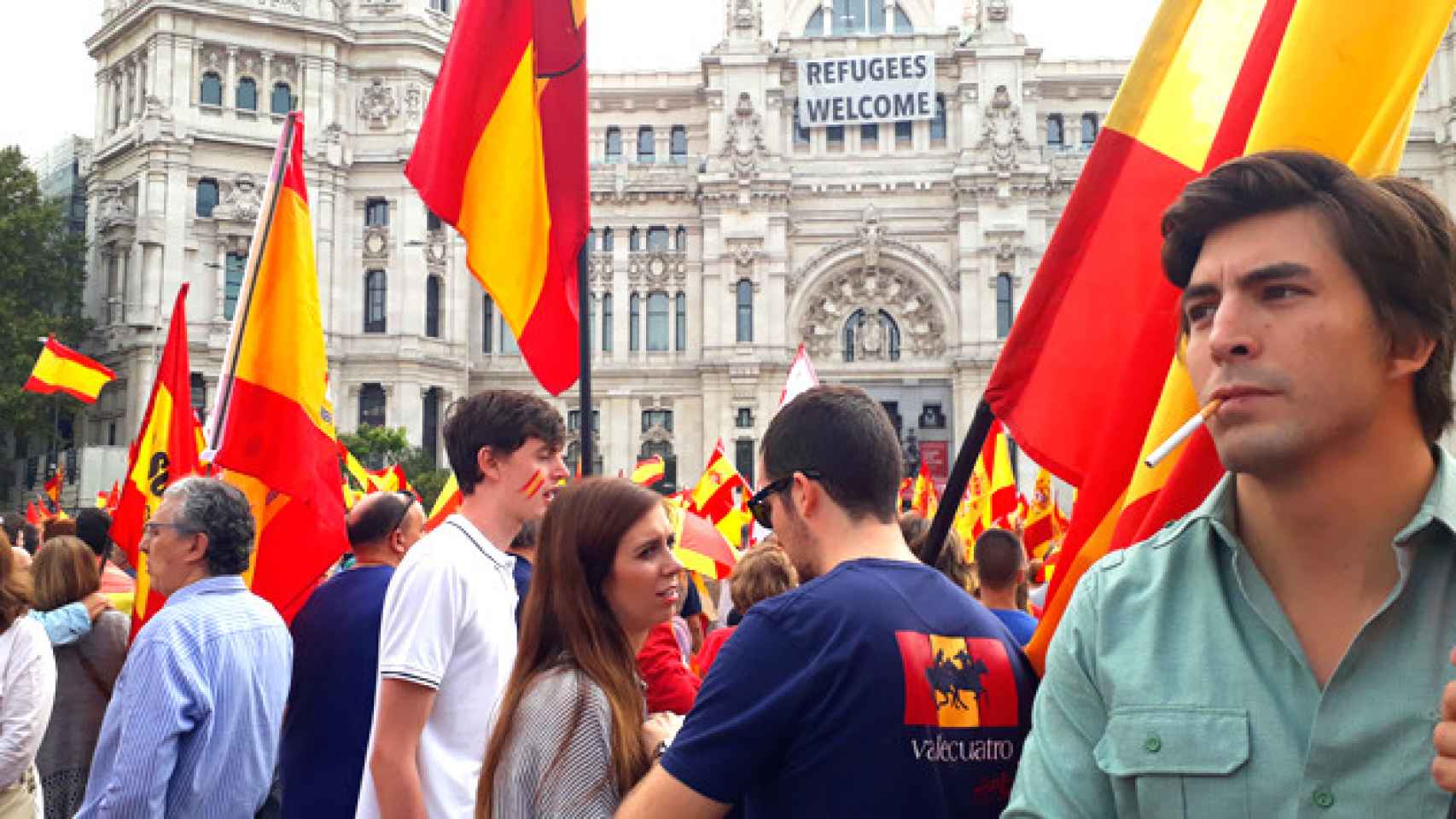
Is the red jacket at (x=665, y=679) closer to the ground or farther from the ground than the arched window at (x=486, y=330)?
closer to the ground

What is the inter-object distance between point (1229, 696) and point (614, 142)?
4822 centimetres

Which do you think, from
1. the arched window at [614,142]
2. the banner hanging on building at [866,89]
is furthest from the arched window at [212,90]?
the banner hanging on building at [866,89]

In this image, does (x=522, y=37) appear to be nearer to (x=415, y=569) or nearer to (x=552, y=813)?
(x=415, y=569)

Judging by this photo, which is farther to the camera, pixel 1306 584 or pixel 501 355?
pixel 501 355

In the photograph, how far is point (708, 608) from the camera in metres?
13.2

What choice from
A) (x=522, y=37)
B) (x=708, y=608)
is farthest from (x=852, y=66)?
(x=522, y=37)

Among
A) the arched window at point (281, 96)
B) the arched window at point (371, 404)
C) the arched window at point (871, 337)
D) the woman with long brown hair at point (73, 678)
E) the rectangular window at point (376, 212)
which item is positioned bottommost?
the woman with long brown hair at point (73, 678)

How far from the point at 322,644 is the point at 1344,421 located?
3.88 meters

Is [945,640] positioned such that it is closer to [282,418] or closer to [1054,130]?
[282,418]

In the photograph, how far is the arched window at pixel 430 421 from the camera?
4356 cm

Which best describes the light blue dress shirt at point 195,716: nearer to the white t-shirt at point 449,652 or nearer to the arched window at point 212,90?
the white t-shirt at point 449,652

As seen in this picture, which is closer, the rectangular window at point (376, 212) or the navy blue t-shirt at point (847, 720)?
the navy blue t-shirt at point (847, 720)

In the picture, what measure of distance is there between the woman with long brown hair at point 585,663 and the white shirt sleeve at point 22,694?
274cm

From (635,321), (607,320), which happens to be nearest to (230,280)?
(607,320)
